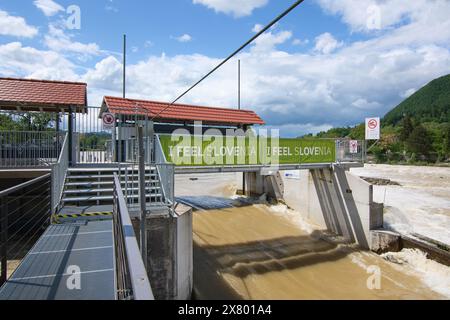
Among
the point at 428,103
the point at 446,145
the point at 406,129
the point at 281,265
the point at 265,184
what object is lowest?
the point at 281,265

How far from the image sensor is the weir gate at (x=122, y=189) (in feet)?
10.8

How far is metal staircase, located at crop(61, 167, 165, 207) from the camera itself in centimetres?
724

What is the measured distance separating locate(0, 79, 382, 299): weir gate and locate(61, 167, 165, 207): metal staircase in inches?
1.3

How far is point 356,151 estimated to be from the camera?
15695 millimetres

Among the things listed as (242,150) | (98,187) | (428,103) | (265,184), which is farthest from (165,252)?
(428,103)

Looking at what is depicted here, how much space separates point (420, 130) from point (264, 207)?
156 feet

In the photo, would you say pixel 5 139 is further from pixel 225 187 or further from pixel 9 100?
pixel 225 187

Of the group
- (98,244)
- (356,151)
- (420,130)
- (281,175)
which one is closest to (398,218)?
(356,151)

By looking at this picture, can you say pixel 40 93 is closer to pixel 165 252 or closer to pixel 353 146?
pixel 165 252

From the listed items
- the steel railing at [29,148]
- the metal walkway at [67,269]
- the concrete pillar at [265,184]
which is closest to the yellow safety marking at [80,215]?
the metal walkway at [67,269]

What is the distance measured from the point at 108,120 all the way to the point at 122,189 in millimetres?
5862

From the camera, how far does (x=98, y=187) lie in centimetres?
812

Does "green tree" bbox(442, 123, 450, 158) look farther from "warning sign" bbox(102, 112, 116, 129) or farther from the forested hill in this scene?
the forested hill
